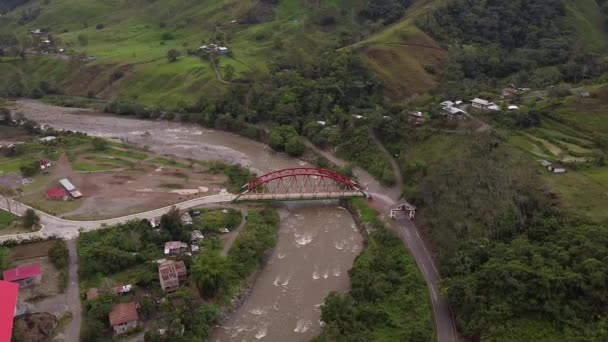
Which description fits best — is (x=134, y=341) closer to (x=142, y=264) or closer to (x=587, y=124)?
(x=142, y=264)

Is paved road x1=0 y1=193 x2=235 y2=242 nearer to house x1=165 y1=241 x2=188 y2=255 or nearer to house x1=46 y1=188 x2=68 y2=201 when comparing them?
house x1=46 y1=188 x2=68 y2=201

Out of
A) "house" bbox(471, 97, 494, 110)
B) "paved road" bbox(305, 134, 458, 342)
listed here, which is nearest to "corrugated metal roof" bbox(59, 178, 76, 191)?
"paved road" bbox(305, 134, 458, 342)

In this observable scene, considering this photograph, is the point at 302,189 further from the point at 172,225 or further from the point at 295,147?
the point at 172,225

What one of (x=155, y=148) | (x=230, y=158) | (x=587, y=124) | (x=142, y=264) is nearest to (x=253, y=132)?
(x=230, y=158)

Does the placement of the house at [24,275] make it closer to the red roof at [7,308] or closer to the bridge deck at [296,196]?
the red roof at [7,308]

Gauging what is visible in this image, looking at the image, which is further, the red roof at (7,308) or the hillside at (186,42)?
the hillside at (186,42)

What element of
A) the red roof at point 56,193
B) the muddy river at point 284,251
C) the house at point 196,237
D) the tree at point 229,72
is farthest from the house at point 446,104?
the red roof at point 56,193

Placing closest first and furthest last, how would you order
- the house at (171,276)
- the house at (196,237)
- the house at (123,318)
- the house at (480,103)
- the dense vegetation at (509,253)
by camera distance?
the dense vegetation at (509,253)
the house at (123,318)
the house at (171,276)
the house at (196,237)
the house at (480,103)
